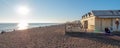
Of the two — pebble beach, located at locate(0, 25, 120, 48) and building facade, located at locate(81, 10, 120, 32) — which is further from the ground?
building facade, located at locate(81, 10, 120, 32)

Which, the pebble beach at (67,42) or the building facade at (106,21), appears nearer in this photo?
the pebble beach at (67,42)

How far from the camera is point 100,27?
22.4m

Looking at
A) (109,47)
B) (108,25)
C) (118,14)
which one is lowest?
(109,47)

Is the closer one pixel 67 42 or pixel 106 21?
pixel 67 42

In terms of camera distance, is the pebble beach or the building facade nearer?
the pebble beach

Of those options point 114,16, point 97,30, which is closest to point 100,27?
point 97,30

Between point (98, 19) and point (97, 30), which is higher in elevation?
point (98, 19)

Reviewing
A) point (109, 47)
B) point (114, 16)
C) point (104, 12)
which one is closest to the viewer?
point (109, 47)

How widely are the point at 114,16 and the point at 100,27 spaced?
7.00ft

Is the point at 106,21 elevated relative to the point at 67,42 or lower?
elevated

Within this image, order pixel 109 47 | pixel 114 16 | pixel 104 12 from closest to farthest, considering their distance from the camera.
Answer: pixel 109 47 < pixel 114 16 < pixel 104 12

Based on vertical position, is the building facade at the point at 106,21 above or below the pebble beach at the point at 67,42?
above

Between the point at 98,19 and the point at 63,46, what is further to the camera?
the point at 98,19

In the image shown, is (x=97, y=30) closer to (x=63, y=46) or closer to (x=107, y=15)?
(x=107, y=15)
